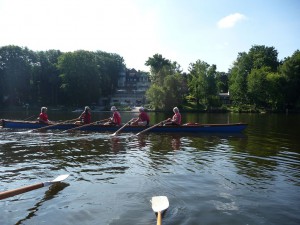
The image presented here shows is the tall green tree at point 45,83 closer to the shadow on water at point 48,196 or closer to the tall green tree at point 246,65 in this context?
the tall green tree at point 246,65

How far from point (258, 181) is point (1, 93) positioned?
90.4 metres

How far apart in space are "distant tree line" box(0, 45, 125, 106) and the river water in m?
72.2

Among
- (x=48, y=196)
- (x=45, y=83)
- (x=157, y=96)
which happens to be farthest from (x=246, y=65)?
(x=48, y=196)

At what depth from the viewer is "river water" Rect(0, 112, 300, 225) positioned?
7.19m

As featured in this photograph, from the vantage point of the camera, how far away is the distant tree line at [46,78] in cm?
8712

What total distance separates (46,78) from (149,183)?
293ft

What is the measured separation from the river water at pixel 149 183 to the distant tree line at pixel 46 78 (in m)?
72.2

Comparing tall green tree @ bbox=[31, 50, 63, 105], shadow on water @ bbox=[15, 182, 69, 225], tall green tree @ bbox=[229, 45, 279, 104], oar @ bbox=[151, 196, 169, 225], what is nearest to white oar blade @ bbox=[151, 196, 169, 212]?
oar @ bbox=[151, 196, 169, 225]

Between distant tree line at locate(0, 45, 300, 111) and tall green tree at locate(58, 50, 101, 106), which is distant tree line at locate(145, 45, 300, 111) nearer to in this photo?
distant tree line at locate(0, 45, 300, 111)

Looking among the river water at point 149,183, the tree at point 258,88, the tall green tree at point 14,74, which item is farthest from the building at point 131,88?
the river water at point 149,183

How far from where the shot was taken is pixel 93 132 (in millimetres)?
23656

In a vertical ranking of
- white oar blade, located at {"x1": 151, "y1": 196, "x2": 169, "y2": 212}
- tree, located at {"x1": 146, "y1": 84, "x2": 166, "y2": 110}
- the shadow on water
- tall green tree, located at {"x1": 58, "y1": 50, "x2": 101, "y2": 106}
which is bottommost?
the shadow on water

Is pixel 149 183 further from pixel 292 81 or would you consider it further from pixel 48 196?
pixel 292 81

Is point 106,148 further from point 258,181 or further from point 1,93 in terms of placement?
point 1,93
